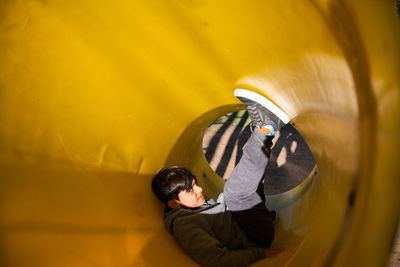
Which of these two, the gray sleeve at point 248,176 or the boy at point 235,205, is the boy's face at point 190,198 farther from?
the gray sleeve at point 248,176

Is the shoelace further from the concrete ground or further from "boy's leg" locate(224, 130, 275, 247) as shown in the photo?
the concrete ground

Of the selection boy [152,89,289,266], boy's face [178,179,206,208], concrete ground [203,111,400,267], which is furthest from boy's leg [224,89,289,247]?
concrete ground [203,111,400,267]

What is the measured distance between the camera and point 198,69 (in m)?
1.08

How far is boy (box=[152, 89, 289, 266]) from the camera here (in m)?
0.96

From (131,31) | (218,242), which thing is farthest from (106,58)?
(218,242)

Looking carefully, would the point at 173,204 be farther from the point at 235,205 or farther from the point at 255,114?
the point at 255,114

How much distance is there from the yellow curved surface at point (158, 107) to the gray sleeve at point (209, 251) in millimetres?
41

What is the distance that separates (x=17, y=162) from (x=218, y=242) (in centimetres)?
61

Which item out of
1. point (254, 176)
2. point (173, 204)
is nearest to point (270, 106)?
point (254, 176)

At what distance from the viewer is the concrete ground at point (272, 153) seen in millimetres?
1789

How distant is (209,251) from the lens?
90 cm

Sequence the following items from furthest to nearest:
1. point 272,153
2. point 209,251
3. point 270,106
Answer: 1. point 272,153
2. point 270,106
3. point 209,251

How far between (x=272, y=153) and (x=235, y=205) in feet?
3.09

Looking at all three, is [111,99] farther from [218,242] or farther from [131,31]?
[218,242]
